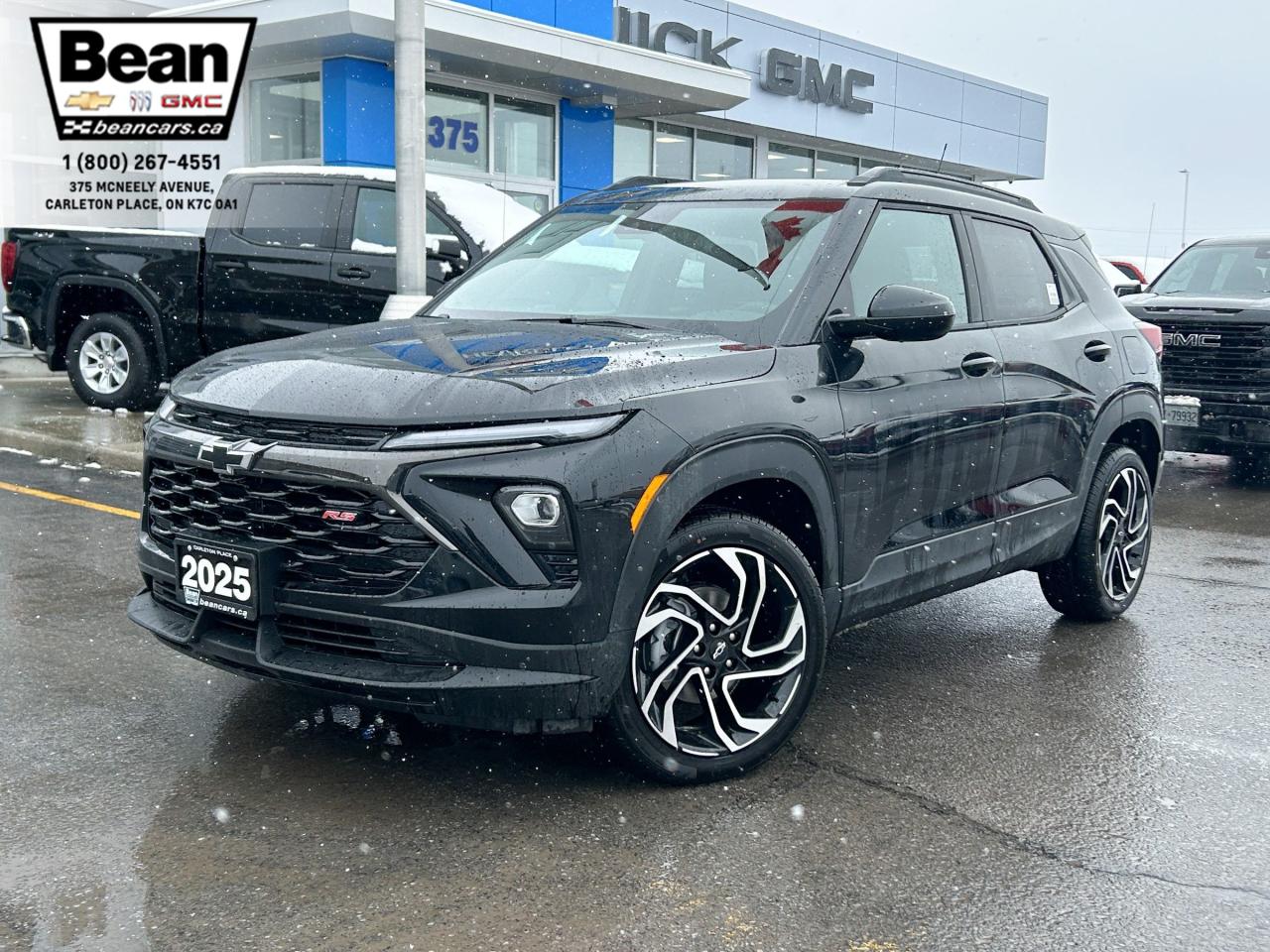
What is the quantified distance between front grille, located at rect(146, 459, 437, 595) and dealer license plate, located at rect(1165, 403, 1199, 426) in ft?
27.8

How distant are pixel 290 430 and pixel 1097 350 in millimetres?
3577

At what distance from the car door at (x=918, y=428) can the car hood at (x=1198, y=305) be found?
19.9ft

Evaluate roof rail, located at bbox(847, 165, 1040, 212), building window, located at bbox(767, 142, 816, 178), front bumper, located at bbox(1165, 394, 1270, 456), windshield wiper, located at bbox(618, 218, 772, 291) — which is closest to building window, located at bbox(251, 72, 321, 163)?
front bumper, located at bbox(1165, 394, 1270, 456)

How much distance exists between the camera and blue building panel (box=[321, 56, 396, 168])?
16203 millimetres

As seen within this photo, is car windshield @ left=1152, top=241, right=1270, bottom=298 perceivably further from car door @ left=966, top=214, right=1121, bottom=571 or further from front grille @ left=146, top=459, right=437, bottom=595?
front grille @ left=146, top=459, right=437, bottom=595

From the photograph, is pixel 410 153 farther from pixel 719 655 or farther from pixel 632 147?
pixel 632 147

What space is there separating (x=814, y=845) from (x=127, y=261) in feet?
31.2

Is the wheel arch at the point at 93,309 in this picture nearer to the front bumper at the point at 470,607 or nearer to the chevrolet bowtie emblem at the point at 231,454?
the chevrolet bowtie emblem at the point at 231,454

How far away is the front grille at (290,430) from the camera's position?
11.0ft

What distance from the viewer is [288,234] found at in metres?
10.7

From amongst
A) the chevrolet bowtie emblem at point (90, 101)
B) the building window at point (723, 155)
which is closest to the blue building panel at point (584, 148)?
the building window at point (723, 155)

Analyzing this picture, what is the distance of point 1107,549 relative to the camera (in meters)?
5.81

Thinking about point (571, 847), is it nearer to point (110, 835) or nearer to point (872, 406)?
point (110, 835)

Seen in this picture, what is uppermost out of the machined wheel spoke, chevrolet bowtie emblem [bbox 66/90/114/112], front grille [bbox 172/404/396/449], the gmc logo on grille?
chevrolet bowtie emblem [bbox 66/90/114/112]
